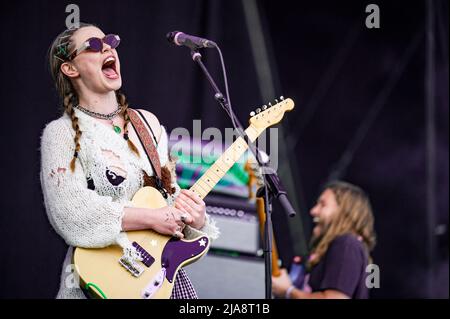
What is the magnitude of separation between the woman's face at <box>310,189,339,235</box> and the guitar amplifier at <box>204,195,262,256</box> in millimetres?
794

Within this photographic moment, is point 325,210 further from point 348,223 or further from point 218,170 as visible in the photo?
point 218,170

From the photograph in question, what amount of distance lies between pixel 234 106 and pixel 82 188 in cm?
261

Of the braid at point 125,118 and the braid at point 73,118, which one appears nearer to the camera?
the braid at point 73,118

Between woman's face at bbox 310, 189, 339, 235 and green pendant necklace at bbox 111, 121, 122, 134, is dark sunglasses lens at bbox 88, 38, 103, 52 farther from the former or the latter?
woman's face at bbox 310, 189, 339, 235

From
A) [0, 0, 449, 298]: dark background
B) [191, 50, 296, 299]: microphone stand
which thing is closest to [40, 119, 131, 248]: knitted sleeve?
[191, 50, 296, 299]: microphone stand

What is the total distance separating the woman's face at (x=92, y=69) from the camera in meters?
3.30

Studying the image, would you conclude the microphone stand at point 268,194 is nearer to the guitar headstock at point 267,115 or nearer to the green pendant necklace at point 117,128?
the guitar headstock at point 267,115

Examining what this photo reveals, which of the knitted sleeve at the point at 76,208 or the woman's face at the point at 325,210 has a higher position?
the knitted sleeve at the point at 76,208

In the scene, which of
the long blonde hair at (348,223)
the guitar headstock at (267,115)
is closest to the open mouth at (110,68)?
the guitar headstock at (267,115)

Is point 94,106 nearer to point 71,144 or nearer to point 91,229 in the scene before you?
point 71,144

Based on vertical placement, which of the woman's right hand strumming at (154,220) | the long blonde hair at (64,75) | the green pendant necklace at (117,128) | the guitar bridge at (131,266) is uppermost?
the long blonde hair at (64,75)

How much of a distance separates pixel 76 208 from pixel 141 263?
12.9 inches

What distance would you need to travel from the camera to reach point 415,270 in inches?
248

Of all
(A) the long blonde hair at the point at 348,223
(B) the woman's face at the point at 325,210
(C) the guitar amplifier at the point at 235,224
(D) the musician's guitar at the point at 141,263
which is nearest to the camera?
(D) the musician's guitar at the point at 141,263
